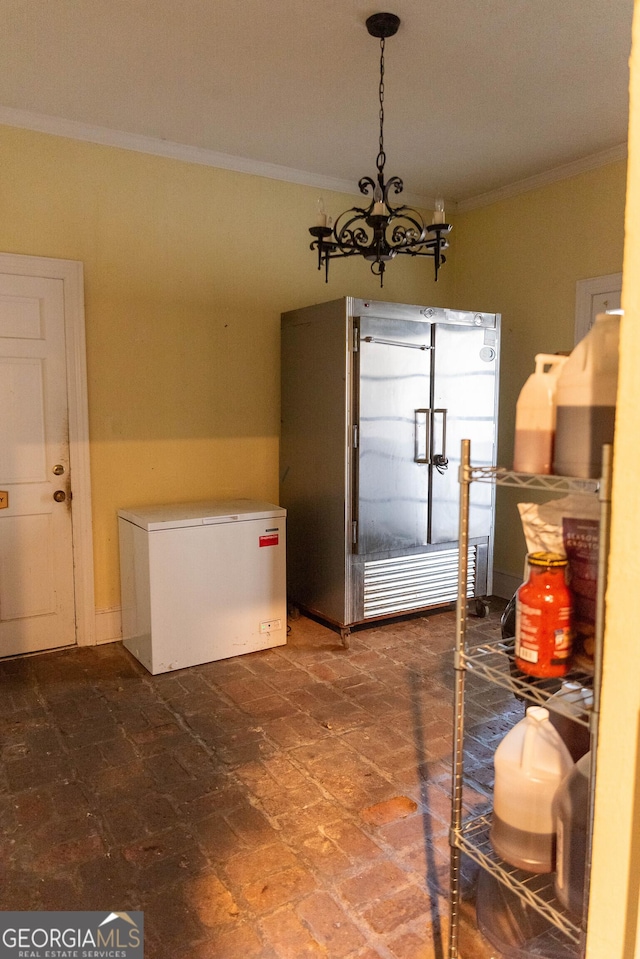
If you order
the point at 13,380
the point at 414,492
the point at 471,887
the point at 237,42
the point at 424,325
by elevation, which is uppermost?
the point at 237,42

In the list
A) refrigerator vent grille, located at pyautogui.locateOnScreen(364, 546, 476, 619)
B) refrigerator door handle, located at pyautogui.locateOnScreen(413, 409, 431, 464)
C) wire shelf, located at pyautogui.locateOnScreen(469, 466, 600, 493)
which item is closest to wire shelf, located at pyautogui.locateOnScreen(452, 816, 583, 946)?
wire shelf, located at pyautogui.locateOnScreen(469, 466, 600, 493)

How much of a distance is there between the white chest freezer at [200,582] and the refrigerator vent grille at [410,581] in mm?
525

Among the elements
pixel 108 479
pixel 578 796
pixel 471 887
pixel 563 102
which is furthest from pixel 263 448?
pixel 578 796

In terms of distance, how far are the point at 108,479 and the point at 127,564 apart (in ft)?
1.63

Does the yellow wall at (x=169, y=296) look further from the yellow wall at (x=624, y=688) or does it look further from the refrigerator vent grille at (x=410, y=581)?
the yellow wall at (x=624, y=688)

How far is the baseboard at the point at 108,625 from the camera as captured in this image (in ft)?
12.1

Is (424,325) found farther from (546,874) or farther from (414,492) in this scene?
(546,874)

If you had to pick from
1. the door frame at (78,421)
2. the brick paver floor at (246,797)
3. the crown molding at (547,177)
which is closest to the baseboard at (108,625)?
the door frame at (78,421)

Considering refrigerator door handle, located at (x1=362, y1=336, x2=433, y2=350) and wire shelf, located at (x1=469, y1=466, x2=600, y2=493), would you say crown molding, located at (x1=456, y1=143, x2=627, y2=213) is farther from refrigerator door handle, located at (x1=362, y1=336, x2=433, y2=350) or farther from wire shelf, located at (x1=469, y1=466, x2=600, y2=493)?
wire shelf, located at (x1=469, y1=466, x2=600, y2=493)

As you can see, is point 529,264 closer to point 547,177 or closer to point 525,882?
point 547,177

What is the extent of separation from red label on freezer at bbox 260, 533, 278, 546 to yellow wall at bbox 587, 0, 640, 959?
2619 millimetres

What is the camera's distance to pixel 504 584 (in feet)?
15.1

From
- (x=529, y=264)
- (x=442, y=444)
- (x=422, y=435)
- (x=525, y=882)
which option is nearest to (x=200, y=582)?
(x=422, y=435)

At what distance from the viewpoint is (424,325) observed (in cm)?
377
